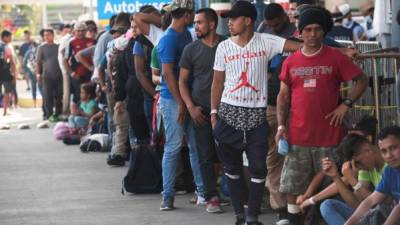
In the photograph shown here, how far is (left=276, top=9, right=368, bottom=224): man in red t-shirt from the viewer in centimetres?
838

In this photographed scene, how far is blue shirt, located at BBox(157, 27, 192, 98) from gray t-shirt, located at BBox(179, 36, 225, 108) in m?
0.36

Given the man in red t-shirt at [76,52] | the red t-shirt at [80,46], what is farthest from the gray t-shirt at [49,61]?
the red t-shirt at [80,46]

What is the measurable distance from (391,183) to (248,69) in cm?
215

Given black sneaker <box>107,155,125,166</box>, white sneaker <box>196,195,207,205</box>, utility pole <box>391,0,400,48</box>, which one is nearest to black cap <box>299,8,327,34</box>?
white sneaker <box>196,195,207,205</box>

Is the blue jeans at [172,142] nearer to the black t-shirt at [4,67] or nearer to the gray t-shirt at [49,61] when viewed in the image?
the gray t-shirt at [49,61]

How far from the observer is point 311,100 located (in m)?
8.48

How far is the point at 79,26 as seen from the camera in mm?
19234

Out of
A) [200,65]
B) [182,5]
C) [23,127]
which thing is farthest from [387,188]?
[23,127]

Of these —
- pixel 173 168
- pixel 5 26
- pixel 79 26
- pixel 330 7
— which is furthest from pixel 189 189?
pixel 5 26

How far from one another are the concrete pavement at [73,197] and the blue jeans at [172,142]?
318 millimetres

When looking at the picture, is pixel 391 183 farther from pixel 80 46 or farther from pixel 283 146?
pixel 80 46

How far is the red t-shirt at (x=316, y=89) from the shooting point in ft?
27.5

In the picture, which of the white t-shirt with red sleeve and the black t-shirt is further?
the black t-shirt

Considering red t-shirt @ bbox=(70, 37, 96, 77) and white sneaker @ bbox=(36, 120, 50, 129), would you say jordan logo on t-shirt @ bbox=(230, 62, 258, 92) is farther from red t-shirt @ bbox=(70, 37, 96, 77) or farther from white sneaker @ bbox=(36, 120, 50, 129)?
white sneaker @ bbox=(36, 120, 50, 129)
